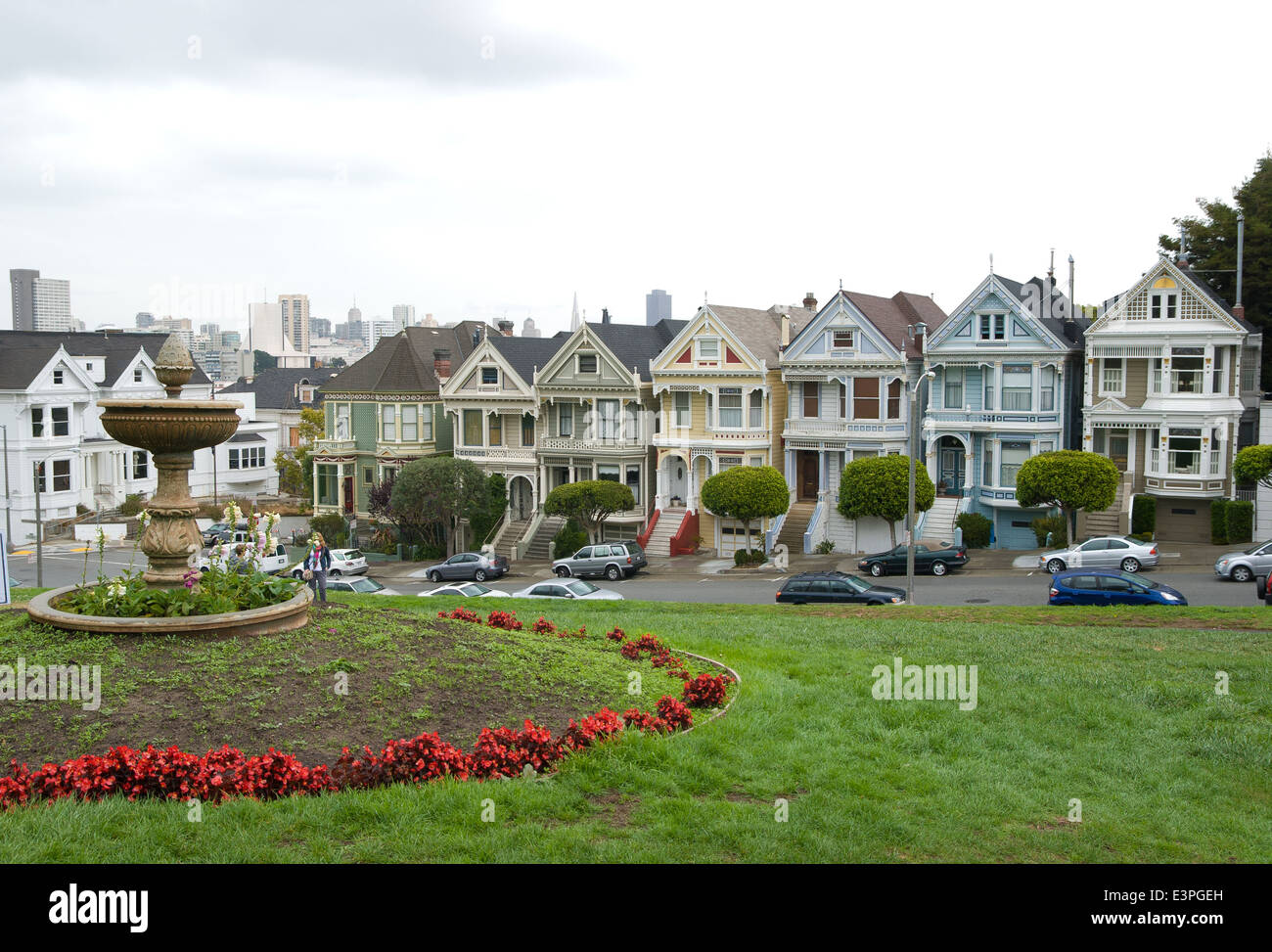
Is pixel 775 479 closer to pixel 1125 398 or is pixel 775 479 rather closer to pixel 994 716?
pixel 1125 398

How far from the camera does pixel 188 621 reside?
47.9ft

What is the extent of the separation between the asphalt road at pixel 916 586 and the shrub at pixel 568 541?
287cm

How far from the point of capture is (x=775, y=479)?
4803cm

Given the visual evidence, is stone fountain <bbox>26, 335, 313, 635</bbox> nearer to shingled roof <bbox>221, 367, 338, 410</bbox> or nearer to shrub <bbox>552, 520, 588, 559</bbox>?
shrub <bbox>552, 520, 588, 559</bbox>

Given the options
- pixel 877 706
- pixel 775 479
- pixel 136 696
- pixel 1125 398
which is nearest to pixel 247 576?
pixel 136 696

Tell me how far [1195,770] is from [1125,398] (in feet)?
120

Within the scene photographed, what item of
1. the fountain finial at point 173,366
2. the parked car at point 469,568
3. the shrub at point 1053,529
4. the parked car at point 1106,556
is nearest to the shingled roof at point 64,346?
the parked car at point 469,568

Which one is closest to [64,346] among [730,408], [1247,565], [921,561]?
[730,408]

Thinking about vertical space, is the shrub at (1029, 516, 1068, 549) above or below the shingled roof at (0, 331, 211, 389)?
below

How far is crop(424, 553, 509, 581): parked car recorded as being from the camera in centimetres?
4734

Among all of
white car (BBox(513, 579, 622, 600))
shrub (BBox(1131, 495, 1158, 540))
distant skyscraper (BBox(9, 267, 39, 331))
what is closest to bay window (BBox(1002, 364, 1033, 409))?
shrub (BBox(1131, 495, 1158, 540))

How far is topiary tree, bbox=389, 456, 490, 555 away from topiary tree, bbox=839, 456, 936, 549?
17.2 metres

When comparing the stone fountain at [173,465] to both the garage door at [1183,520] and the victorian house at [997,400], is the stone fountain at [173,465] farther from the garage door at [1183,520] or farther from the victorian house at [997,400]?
the garage door at [1183,520]

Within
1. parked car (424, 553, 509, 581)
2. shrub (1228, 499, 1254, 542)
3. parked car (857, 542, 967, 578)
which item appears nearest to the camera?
parked car (857, 542, 967, 578)
